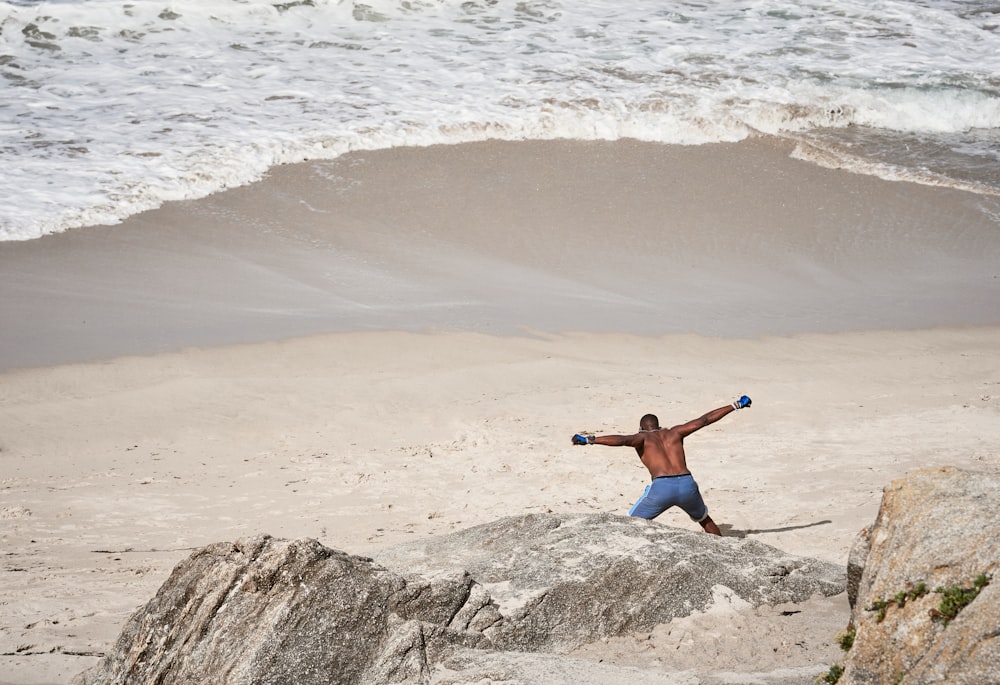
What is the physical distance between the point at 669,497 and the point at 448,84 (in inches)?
425

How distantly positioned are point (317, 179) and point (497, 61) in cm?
494

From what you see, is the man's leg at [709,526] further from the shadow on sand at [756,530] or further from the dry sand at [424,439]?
the dry sand at [424,439]

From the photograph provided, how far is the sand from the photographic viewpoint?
710cm

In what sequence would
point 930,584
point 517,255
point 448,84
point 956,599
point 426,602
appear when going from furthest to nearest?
point 448,84
point 517,255
point 426,602
point 930,584
point 956,599

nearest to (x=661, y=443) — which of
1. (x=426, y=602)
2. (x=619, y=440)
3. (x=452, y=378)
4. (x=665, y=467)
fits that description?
(x=665, y=467)

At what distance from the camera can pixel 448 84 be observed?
1600 cm

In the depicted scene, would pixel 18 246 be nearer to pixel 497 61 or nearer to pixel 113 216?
pixel 113 216

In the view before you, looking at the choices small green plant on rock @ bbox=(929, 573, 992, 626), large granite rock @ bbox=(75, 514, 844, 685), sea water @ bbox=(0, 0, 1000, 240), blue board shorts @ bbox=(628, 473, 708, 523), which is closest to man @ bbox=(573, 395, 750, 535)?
blue board shorts @ bbox=(628, 473, 708, 523)

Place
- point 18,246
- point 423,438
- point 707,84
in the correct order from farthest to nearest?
point 707,84 < point 18,246 < point 423,438

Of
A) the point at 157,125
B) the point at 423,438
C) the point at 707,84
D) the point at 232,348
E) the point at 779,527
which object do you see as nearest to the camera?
the point at 779,527

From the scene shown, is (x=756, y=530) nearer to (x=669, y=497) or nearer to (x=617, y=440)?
(x=669, y=497)

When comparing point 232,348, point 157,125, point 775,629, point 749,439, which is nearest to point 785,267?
point 749,439

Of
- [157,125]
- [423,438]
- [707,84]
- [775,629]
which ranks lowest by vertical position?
[423,438]

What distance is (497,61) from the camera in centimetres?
1688
